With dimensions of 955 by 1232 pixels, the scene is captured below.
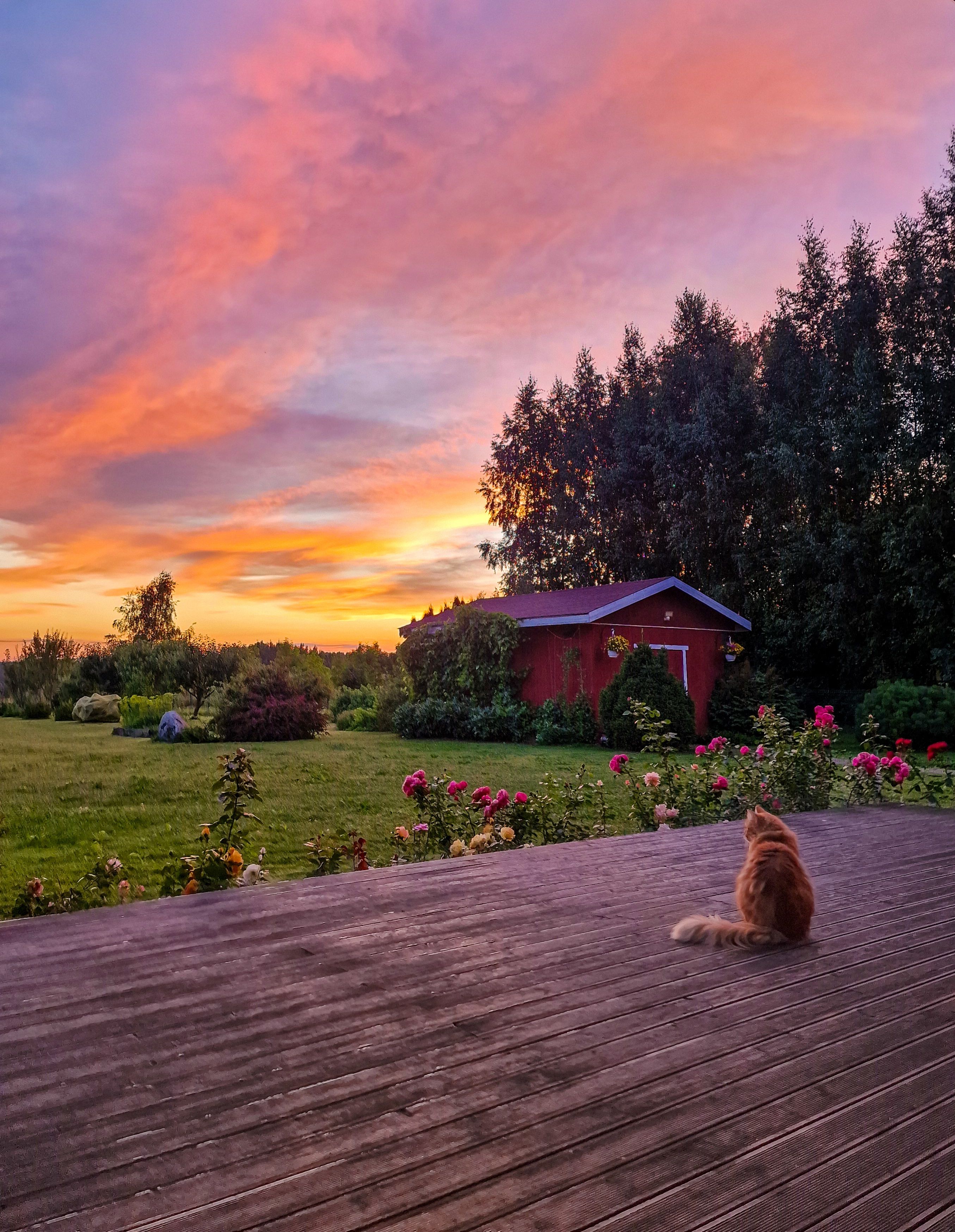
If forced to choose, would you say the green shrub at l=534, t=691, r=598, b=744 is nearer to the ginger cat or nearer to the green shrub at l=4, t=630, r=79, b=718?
the ginger cat

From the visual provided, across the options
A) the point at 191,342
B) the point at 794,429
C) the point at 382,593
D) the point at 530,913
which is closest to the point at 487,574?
the point at 382,593

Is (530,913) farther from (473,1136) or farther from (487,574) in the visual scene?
(487,574)

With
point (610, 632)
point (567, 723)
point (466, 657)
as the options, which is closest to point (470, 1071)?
point (567, 723)

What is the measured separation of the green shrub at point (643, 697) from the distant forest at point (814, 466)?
6.64 meters

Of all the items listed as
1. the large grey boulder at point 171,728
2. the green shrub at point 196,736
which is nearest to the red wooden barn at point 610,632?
the green shrub at point 196,736

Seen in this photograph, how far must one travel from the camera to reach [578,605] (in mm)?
17672

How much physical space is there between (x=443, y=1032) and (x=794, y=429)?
21.5 m

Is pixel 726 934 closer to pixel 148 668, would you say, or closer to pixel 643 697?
pixel 643 697

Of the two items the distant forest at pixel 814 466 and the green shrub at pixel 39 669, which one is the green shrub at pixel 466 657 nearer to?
the distant forest at pixel 814 466

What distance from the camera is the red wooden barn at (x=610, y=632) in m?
16.9

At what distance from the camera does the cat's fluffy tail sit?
2.71m

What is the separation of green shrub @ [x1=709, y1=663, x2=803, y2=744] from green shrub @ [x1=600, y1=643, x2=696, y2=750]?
7.00ft

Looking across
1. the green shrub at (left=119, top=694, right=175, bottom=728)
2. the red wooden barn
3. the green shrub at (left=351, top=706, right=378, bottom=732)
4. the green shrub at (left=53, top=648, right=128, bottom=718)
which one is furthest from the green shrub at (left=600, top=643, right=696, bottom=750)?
the green shrub at (left=53, top=648, right=128, bottom=718)

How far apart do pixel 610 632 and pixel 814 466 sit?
25.5ft
